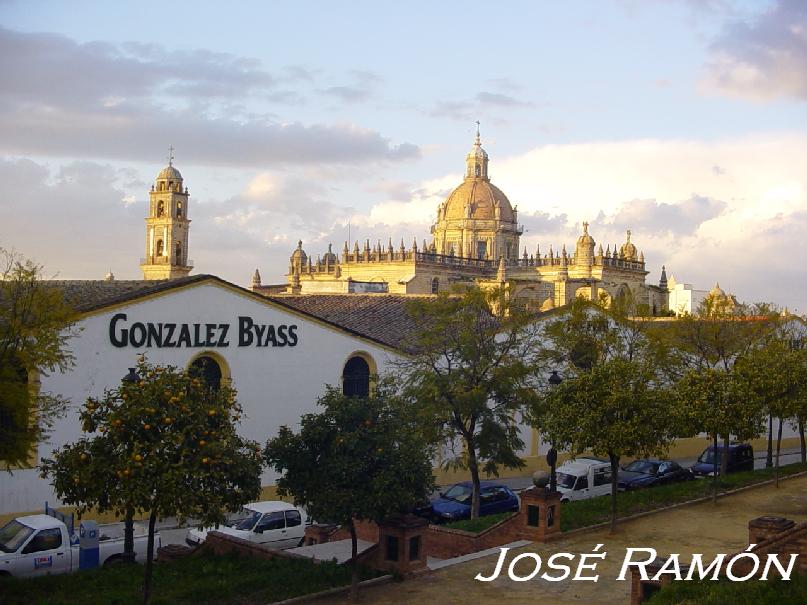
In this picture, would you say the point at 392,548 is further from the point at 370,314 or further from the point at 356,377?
the point at 370,314

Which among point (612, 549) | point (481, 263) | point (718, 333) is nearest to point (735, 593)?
point (612, 549)

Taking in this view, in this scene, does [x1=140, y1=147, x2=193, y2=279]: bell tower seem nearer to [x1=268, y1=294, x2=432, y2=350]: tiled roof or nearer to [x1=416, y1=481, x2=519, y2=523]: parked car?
[x1=268, y1=294, x2=432, y2=350]: tiled roof

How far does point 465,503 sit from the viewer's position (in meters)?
27.1

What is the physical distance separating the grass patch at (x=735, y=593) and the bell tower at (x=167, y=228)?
92.9 m

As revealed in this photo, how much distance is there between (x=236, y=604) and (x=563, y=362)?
20847 millimetres

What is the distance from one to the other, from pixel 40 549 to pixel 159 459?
7308mm

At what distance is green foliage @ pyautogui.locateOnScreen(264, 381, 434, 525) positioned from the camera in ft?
53.7

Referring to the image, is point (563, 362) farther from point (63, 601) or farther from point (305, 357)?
point (63, 601)

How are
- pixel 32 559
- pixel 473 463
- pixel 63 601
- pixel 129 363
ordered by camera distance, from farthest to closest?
pixel 129 363, pixel 473 463, pixel 32 559, pixel 63 601

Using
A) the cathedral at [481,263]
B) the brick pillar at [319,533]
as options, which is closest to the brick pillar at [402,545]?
the brick pillar at [319,533]

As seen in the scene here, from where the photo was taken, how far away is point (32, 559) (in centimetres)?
1995

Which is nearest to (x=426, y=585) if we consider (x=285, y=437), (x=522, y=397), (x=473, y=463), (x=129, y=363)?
(x=285, y=437)

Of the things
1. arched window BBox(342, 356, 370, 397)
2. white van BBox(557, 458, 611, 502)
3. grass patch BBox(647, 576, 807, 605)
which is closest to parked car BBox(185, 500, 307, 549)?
white van BBox(557, 458, 611, 502)

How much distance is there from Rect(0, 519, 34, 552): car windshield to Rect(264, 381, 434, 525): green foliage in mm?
Answer: 6759
